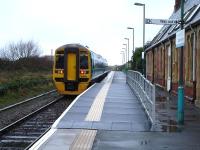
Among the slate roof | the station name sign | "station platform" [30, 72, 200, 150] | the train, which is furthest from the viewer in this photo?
the train

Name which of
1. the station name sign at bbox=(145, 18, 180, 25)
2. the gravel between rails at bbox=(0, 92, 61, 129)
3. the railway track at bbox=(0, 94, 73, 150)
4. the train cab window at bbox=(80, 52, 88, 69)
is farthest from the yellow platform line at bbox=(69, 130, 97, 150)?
the train cab window at bbox=(80, 52, 88, 69)

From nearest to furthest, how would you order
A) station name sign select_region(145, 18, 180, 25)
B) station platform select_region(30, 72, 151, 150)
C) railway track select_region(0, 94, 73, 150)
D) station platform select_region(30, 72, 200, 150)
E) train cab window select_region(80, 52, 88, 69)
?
station platform select_region(30, 72, 200, 150) → station platform select_region(30, 72, 151, 150) → railway track select_region(0, 94, 73, 150) → station name sign select_region(145, 18, 180, 25) → train cab window select_region(80, 52, 88, 69)

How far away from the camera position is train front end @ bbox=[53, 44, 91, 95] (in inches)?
1162

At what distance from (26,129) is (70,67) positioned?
13310mm

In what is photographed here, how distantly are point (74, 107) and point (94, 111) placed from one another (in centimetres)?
118

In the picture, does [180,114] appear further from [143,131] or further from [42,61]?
[42,61]

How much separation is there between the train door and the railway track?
647cm

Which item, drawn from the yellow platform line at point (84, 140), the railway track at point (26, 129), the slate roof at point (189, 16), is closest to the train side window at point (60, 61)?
the slate roof at point (189, 16)

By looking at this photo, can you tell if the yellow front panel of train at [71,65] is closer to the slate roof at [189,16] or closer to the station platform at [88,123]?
the slate roof at [189,16]

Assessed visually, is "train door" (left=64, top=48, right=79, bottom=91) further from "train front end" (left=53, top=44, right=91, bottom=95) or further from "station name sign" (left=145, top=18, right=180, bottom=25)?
"station name sign" (left=145, top=18, right=180, bottom=25)

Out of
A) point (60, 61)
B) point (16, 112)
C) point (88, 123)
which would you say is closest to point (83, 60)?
point (60, 61)

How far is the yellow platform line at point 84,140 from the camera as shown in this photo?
10153mm

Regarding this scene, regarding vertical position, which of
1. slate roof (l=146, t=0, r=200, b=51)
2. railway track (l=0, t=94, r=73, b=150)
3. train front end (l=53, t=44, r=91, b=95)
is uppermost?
slate roof (l=146, t=0, r=200, b=51)

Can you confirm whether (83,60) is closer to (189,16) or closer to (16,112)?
(189,16)
